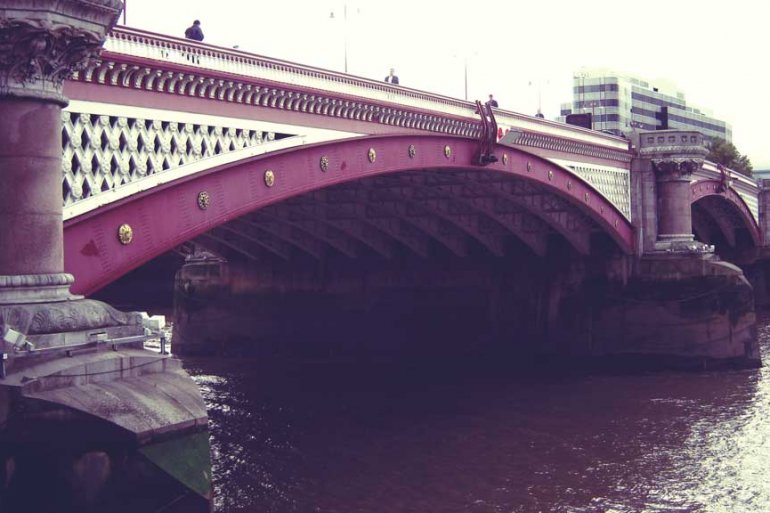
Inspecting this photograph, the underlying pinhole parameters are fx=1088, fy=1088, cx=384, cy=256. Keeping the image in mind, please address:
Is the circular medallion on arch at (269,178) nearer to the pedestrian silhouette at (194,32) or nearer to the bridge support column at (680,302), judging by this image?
the pedestrian silhouette at (194,32)

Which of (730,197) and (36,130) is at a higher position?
(730,197)

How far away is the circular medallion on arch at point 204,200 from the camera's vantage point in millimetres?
18172

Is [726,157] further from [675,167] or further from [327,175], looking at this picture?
[327,175]

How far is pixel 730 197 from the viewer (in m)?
54.0

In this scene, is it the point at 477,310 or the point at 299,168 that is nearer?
the point at 299,168

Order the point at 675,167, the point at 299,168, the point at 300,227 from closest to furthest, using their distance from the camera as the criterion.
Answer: the point at 299,168
the point at 300,227
the point at 675,167

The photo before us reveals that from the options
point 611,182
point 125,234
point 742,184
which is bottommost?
point 125,234

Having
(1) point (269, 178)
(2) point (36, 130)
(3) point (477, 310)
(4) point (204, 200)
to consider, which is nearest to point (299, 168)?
(1) point (269, 178)

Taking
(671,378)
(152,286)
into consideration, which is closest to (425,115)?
(671,378)

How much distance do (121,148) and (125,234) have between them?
132 centimetres

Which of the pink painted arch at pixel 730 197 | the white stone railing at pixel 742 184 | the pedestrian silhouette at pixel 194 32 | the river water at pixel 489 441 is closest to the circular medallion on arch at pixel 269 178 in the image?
the pedestrian silhouette at pixel 194 32

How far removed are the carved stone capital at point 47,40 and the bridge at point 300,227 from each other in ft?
0.09

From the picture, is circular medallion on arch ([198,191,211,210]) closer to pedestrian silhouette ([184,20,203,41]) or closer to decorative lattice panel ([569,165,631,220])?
pedestrian silhouette ([184,20,203,41])

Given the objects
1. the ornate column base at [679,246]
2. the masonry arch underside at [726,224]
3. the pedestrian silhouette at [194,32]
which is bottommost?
the ornate column base at [679,246]
